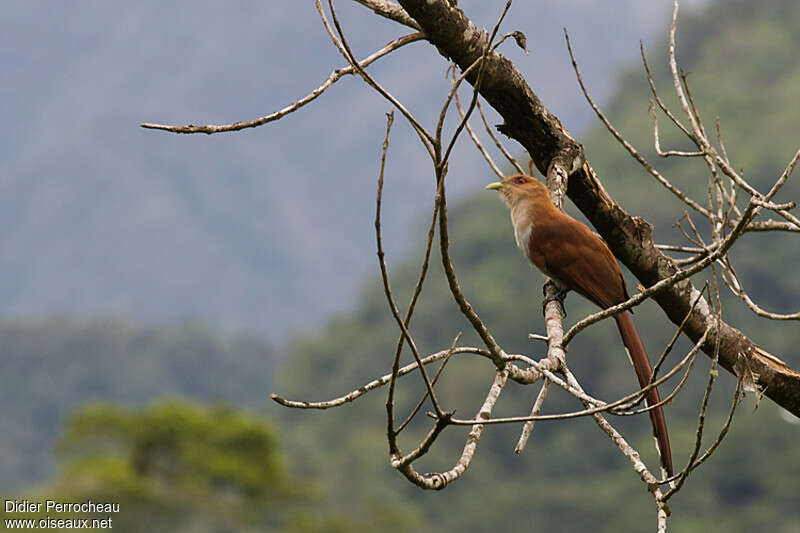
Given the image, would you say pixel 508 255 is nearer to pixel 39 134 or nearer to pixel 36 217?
pixel 36 217

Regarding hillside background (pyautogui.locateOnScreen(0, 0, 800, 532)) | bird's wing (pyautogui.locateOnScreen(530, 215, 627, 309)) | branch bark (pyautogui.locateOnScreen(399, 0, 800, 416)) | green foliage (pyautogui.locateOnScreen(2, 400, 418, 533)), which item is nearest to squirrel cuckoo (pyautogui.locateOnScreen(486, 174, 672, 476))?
bird's wing (pyautogui.locateOnScreen(530, 215, 627, 309))

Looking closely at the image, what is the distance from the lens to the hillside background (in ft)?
118

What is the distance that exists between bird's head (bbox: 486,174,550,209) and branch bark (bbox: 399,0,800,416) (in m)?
1.11

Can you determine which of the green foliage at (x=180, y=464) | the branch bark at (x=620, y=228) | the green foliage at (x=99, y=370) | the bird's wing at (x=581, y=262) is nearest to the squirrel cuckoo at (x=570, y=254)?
the bird's wing at (x=581, y=262)

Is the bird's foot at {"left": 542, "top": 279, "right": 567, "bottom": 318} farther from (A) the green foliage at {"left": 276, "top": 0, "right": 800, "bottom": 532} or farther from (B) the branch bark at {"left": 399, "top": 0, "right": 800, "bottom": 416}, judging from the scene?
(A) the green foliage at {"left": 276, "top": 0, "right": 800, "bottom": 532}

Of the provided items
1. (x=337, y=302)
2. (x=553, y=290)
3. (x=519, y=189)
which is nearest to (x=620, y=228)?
(x=553, y=290)

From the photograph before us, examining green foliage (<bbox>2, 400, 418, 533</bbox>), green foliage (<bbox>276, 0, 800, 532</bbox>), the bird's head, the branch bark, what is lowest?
the branch bark

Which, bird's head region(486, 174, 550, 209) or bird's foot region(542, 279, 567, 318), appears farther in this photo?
bird's head region(486, 174, 550, 209)

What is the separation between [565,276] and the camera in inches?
155

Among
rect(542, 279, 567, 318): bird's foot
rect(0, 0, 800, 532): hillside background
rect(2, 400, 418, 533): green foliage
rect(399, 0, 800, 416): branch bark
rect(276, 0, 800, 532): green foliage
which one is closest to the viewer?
rect(399, 0, 800, 416): branch bark

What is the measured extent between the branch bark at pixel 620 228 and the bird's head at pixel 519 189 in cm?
111

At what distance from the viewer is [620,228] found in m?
3.05

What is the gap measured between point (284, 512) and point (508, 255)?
28881 mm

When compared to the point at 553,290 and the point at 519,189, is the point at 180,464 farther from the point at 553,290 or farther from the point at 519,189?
the point at 553,290
